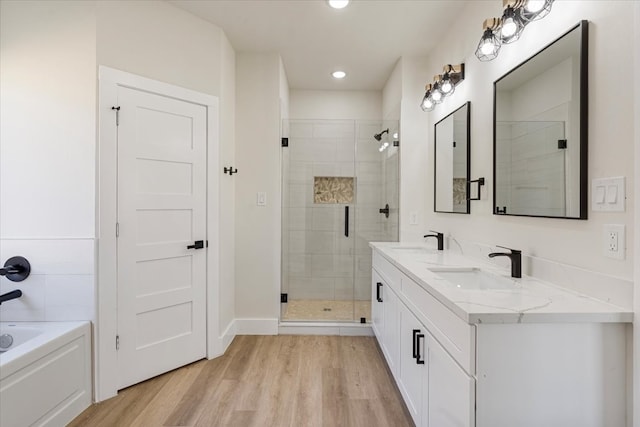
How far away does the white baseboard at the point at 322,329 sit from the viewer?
3.04 m

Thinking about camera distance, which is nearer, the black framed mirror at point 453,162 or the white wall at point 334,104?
the black framed mirror at point 453,162

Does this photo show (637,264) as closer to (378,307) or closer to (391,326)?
(391,326)

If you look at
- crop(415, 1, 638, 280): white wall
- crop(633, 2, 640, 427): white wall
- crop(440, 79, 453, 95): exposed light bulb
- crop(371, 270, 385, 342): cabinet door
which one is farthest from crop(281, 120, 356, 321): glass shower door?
crop(633, 2, 640, 427): white wall

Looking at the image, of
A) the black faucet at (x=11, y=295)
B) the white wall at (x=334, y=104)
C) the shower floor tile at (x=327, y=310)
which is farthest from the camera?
the white wall at (x=334, y=104)

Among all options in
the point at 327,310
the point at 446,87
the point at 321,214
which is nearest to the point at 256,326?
the point at 327,310

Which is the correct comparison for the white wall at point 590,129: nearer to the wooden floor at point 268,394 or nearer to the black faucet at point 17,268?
the wooden floor at point 268,394

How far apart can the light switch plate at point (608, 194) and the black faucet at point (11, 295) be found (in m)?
2.93

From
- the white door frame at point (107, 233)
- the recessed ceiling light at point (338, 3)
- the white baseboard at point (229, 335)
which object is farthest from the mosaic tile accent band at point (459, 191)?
the white door frame at point (107, 233)

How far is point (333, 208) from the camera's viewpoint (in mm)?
3430

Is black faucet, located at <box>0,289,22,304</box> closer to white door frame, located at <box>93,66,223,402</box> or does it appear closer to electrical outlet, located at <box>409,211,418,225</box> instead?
white door frame, located at <box>93,66,223,402</box>

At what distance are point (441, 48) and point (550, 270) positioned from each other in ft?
6.81

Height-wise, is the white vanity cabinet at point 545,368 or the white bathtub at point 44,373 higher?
the white vanity cabinet at point 545,368

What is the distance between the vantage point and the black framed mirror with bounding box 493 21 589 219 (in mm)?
1241

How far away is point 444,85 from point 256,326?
2.62m
